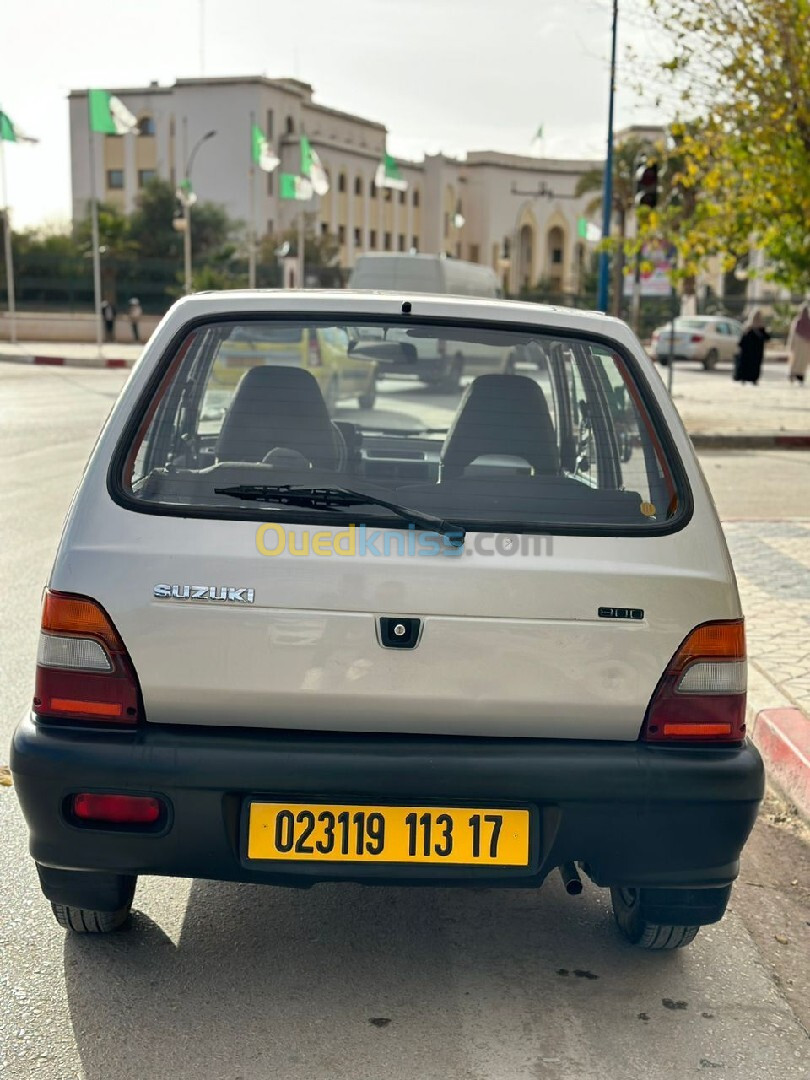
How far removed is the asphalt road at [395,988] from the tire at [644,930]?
6 cm

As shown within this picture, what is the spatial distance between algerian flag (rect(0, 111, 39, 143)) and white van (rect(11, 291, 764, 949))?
39.6m

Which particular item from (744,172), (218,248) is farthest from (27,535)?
(218,248)

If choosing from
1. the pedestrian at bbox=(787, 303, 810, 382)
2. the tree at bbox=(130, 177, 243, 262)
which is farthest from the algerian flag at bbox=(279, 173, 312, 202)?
the pedestrian at bbox=(787, 303, 810, 382)

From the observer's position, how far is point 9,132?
39.3 metres

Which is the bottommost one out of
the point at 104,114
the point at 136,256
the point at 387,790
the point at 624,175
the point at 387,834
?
the point at 387,834

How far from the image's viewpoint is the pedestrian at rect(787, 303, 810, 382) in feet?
88.9

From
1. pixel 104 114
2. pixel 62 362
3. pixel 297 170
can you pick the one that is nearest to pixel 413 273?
pixel 62 362

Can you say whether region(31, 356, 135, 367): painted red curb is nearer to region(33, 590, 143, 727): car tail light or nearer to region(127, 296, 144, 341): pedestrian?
region(127, 296, 144, 341): pedestrian

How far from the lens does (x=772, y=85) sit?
15.9 m

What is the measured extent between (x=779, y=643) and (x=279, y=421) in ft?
11.9

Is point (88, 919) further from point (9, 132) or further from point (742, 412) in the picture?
point (9, 132)

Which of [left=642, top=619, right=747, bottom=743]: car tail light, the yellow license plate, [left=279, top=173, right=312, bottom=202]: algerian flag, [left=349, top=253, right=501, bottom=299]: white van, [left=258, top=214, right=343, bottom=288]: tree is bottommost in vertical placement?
the yellow license plate

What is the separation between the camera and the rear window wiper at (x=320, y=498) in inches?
116

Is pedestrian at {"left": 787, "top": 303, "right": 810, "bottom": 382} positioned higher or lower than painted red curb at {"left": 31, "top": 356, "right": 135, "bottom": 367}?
higher
